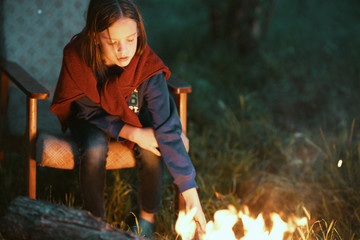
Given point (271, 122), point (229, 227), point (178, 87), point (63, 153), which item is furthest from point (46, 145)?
point (271, 122)

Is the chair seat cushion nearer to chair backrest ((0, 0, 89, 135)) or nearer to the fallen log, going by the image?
the fallen log

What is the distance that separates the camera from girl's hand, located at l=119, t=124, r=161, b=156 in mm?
2064

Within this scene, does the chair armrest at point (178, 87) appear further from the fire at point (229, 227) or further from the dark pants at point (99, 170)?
the fire at point (229, 227)

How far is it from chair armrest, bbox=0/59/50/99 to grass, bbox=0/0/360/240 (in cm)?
51

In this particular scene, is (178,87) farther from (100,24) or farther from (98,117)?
(100,24)

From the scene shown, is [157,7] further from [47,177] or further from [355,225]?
[355,225]

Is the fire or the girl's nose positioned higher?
the girl's nose

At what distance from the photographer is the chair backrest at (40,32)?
2736 millimetres

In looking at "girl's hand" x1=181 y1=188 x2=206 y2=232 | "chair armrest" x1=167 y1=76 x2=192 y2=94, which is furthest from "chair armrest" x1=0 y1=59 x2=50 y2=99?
"girl's hand" x1=181 y1=188 x2=206 y2=232

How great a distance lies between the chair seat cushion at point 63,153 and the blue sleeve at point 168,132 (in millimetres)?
212

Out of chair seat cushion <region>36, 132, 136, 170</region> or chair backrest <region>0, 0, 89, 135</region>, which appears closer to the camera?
chair seat cushion <region>36, 132, 136, 170</region>

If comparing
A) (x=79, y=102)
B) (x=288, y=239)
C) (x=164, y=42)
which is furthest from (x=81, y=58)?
(x=164, y=42)

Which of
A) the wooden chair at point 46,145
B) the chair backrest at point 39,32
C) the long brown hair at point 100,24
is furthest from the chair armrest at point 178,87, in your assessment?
the chair backrest at point 39,32

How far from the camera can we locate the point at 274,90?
393 cm
